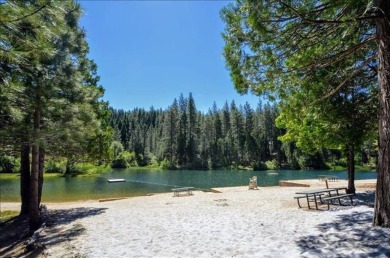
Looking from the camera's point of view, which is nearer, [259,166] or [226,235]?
[226,235]

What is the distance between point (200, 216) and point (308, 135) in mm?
7851

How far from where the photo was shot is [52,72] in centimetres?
1065

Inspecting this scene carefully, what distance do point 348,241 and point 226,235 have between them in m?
3.23

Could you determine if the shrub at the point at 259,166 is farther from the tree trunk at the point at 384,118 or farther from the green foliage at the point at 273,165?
the tree trunk at the point at 384,118

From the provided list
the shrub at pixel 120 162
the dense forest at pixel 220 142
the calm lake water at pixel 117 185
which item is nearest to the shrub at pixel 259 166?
the dense forest at pixel 220 142

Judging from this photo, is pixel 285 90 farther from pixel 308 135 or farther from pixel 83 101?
pixel 83 101

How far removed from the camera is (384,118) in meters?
6.86

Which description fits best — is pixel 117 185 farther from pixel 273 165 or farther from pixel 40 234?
pixel 273 165

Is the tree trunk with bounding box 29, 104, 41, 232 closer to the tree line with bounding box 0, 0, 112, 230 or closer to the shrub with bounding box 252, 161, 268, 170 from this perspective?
the tree line with bounding box 0, 0, 112, 230

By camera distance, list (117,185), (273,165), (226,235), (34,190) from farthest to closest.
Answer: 1. (273,165)
2. (117,185)
3. (34,190)
4. (226,235)

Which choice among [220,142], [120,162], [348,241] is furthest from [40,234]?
[120,162]

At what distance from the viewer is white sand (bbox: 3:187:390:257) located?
6.50 meters

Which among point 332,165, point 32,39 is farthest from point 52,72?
point 332,165

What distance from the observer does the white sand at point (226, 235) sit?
650 centimetres
